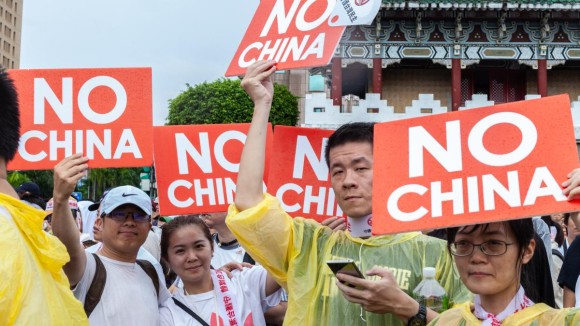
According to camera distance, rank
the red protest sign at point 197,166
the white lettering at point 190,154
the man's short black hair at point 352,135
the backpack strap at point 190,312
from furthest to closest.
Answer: the white lettering at point 190,154
the red protest sign at point 197,166
the backpack strap at point 190,312
the man's short black hair at point 352,135

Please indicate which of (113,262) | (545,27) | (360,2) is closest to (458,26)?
(545,27)

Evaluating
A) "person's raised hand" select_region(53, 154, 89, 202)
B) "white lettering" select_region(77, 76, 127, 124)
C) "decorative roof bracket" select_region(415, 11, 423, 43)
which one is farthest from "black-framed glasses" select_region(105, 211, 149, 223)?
"decorative roof bracket" select_region(415, 11, 423, 43)

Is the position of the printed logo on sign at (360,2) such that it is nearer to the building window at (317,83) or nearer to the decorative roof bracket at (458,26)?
the decorative roof bracket at (458,26)

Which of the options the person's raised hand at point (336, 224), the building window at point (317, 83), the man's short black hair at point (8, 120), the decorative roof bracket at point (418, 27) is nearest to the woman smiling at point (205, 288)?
the person's raised hand at point (336, 224)

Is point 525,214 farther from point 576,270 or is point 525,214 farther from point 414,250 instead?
point 576,270

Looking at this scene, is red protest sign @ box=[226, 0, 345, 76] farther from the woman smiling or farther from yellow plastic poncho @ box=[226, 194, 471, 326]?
the woman smiling

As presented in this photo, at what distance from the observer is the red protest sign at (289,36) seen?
9.46 feet

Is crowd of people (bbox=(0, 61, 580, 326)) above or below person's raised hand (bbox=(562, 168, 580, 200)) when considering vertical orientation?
below

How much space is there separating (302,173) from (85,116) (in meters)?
1.17

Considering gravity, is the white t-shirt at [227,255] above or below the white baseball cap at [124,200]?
below

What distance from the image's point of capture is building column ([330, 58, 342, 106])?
18.5 meters

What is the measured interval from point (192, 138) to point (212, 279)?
1.03 m

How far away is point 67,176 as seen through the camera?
2793mm

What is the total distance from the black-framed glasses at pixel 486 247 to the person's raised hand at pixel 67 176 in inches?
61.8
